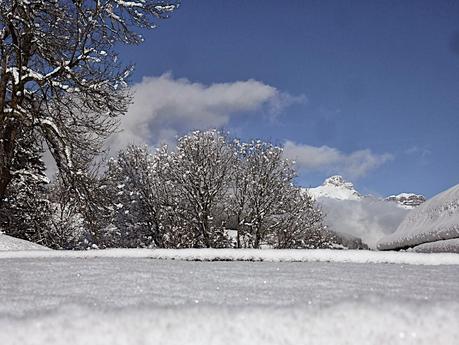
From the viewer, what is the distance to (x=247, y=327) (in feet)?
3.61

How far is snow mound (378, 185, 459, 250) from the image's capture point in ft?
18.8

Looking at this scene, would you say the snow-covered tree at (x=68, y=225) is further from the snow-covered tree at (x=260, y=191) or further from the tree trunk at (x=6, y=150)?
the tree trunk at (x=6, y=150)

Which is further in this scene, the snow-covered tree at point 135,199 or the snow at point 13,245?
the snow-covered tree at point 135,199

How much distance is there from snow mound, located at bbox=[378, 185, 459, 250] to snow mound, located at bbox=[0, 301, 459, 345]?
4909 millimetres

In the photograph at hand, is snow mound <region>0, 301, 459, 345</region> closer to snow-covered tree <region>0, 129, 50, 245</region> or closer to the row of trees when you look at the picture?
snow-covered tree <region>0, 129, 50, 245</region>

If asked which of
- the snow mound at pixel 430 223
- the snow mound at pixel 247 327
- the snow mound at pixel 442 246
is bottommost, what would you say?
the snow mound at pixel 247 327

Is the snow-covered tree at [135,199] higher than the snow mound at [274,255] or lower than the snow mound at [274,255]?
higher

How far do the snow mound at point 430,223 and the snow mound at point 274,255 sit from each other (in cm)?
170

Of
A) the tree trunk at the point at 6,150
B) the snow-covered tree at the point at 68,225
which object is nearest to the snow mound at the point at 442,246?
the tree trunk at the point at 6,150

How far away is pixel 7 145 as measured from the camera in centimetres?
1081

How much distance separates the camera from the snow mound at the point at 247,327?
1.08 m

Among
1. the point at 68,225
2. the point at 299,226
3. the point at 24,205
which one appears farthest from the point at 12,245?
the point at 68,225

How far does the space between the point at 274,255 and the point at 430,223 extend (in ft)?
9.07

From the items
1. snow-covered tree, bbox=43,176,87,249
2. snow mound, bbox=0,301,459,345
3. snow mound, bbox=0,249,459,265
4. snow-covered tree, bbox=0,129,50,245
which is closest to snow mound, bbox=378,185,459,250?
snow mound, bbox=0,249,459,265
